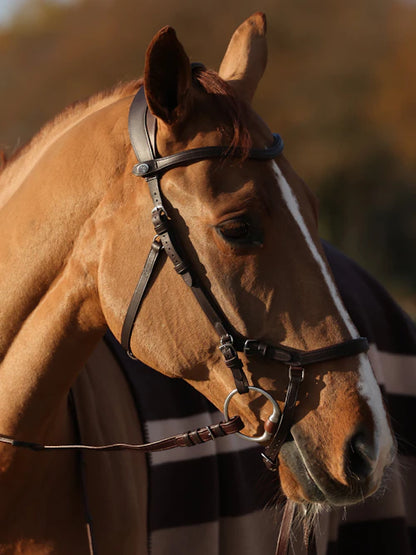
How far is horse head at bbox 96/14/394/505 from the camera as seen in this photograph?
83.8 inches

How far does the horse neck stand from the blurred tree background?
15.4m

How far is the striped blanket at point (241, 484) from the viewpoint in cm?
294

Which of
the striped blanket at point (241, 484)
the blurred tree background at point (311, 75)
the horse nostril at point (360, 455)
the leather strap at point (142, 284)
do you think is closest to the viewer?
the horse nostril at point (360, 455)

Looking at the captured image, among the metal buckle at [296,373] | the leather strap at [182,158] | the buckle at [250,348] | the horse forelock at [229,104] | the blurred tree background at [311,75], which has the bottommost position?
the metal buckle at [296,373]

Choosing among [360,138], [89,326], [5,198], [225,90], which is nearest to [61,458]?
[89,326]

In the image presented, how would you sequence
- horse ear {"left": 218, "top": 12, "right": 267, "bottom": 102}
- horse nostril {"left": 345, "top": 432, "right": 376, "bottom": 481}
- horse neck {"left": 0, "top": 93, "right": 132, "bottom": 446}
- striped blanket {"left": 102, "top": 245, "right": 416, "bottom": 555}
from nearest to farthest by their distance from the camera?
horse nostril {"left": 345, "top": 432, "right": 376, "bottom": 481} < horse neck {"left": 0, "top": 93, "right": 132, "bottom": 446} < horse ear {"left": 218, "top": 12, "right": 267, "bottom": 102} < striped blanket {"left": 102, "top": 245, "right": 416, "bottom": 555}

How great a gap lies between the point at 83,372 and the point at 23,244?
57 cm

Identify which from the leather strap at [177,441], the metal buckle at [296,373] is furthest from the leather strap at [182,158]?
the leather strap at [177,441]

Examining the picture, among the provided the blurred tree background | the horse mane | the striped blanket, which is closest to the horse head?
the horse mane

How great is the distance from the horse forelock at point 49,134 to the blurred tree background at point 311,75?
596 inches

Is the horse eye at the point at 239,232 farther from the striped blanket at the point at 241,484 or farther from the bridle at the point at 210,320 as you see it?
the striped blanket at the point at 241,484

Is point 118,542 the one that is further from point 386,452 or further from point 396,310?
point 396,310

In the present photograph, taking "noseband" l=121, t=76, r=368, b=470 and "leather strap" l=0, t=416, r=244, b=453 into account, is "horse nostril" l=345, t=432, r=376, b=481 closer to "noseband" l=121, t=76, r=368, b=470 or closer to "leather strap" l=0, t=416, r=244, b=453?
"noseband" l=121, t=76, r=368, b=470

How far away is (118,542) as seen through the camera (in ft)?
8.17
